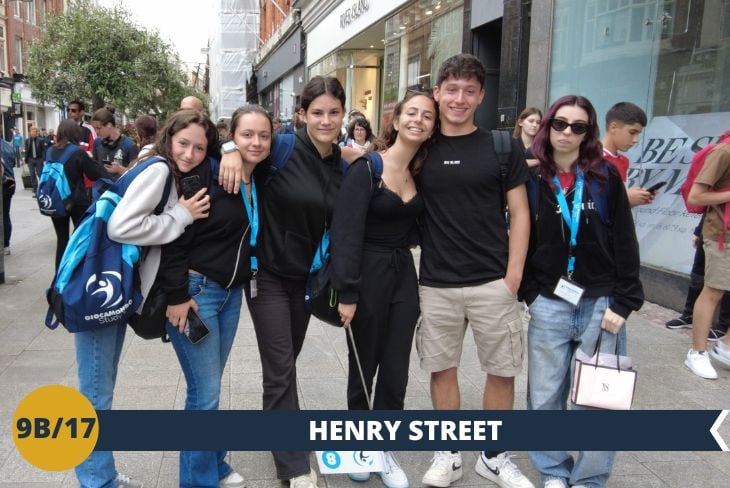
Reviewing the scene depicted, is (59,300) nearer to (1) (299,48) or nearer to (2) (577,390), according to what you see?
(2) (577,390)

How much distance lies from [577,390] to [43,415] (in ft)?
7.78

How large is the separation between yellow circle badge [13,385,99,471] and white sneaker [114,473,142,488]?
0.33 metres

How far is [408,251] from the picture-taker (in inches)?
121

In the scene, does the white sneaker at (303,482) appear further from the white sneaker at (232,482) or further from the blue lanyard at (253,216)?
the blue lanyard at (253,216)

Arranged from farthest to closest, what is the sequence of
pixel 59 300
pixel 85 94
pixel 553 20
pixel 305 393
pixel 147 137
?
pixel 85 94, pixel 553 20, pixel 147 137, pixel 305 393, pixel 59 300

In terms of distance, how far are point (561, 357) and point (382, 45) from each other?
1564 cm

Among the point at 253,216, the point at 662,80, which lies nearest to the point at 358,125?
the point at 662,80

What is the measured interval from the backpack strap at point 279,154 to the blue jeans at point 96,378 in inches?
39.0

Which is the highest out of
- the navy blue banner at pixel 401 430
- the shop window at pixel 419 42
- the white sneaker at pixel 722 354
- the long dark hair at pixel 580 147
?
the shop window at pixel 419 42

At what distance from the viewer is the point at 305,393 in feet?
14.1

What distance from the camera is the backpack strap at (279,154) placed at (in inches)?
115

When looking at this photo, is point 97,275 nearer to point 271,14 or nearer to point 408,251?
point 408,251

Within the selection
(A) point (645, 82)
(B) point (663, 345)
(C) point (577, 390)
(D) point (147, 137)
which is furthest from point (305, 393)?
(A) point (645, 82)

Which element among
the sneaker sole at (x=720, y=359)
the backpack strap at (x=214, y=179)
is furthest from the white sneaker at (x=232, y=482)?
the sneaker sole at (x=720, y=359)
